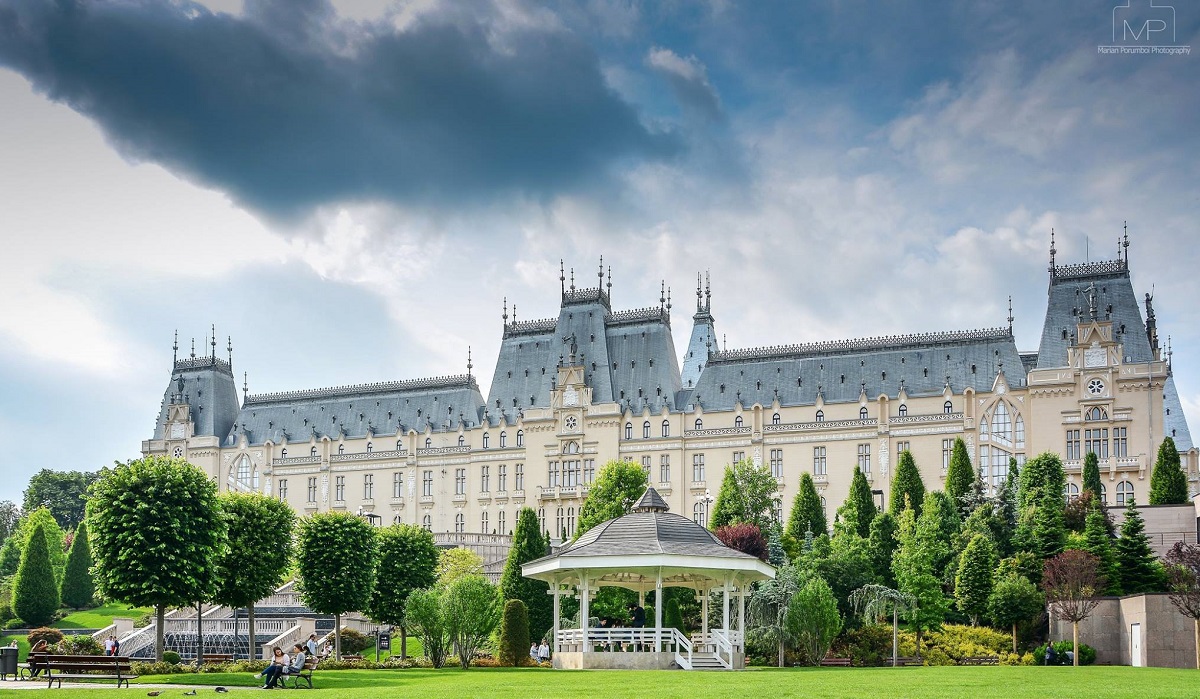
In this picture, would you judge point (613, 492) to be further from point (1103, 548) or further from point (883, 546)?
point (1103, 548)

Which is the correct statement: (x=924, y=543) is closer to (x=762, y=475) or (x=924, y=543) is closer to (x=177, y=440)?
(x=762, y=475)

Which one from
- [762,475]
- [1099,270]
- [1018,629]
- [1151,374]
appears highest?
[1099,270]

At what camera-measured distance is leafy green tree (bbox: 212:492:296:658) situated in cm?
5338

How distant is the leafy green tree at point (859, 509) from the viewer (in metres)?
71.9

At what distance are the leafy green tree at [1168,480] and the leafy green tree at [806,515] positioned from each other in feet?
60.5

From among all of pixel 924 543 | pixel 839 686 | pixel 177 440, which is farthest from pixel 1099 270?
pixel 177 440

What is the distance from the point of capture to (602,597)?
2451 inches

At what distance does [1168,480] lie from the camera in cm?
6950

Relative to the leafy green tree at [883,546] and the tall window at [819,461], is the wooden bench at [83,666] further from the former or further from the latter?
the tall window at [819,461]

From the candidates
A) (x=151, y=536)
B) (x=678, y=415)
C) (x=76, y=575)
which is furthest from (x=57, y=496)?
(x=151, y=536)

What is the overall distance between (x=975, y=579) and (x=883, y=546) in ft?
Result: 31.4

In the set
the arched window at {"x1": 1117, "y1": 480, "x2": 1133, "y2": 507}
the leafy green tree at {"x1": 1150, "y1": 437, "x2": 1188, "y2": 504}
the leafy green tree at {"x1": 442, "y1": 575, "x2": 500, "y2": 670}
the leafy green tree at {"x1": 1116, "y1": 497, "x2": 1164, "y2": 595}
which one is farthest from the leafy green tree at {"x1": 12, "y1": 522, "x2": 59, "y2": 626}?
the arched window at {"x1": 1117, "y1": 480, "x2": 1133, "y2": 507}

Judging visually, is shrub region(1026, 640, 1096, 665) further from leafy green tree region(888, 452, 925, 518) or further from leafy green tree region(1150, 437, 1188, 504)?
leafy green tree region(888, 452, 925, 518)

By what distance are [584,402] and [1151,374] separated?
39.8 m
